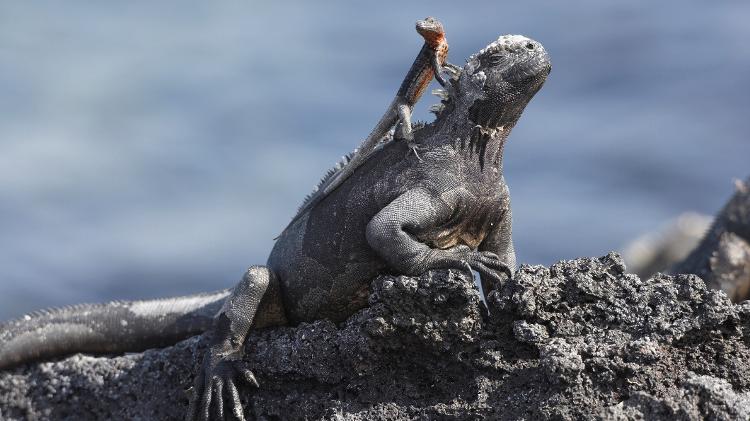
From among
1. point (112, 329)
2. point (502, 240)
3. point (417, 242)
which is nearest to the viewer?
point (417, 242)

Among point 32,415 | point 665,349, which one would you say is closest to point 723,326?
point 665,349

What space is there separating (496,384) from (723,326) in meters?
1.16

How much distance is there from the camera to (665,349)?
19.6 ft

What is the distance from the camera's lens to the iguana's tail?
8.20 m

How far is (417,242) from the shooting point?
6.64m

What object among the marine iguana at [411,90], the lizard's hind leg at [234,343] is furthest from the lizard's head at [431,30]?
the lizard's hind leg at [234,343]

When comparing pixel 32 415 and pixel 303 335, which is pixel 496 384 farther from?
pixel 32 415

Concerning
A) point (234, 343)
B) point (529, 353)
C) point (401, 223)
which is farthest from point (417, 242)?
point (234, 343)

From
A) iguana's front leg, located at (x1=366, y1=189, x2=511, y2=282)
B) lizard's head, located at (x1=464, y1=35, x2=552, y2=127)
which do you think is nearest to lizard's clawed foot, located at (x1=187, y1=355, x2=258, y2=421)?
iguana's front leg, located at (x1=366, y1=189, x2=511, y2=282)

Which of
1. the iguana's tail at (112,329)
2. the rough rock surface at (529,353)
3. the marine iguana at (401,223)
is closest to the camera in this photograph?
the rough rock surface at (529,353)

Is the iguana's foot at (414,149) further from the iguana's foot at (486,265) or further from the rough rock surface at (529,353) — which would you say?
the rough rock surface at (529,353)

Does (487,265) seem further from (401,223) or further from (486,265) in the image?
(401,223)

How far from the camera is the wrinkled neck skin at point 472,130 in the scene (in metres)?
6.98

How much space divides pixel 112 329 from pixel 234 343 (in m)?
1.50
